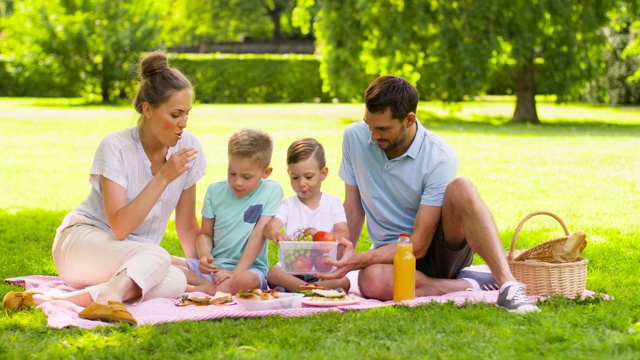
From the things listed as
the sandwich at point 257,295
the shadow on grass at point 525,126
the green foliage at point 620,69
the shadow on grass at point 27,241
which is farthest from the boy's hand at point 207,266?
the green foliage at point 620,69

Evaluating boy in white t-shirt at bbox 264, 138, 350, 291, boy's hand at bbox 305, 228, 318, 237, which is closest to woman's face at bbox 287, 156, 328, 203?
boy in white t-shirt at bbox 264, 138, 350, 291

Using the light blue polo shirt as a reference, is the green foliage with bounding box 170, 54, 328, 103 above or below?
Result: below

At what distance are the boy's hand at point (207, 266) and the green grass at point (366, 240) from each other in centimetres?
71

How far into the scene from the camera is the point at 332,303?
15.5 ft

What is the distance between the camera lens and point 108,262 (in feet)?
15.4

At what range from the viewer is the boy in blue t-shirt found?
5082mm

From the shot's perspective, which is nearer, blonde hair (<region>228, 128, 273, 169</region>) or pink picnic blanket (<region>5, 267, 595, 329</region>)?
pink picnic blanket (<region>5, 267, 595, 329</region>)

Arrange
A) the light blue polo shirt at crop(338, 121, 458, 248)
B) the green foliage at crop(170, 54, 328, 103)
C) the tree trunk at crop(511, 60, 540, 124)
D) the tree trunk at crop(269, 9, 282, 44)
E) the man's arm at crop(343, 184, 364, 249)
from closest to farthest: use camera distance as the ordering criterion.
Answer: the light blue polo shirt at crop(338, 121, 458, 248) < the man's arm at crop(343, 184, 364, 249) < the tree trunk at crop(511, 60, 540, 124) < the green foliage at crop(170, 54, 328, 103) < the tree trunk at crop(269, 9, 282, 44)

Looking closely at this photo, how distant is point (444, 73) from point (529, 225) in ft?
35.1

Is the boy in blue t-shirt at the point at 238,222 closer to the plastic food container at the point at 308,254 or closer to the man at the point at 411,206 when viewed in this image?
the plastic food container at the point at 308,254

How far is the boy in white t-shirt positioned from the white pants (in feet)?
1.84

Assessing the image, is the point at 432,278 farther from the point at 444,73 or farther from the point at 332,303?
the point at 444,73

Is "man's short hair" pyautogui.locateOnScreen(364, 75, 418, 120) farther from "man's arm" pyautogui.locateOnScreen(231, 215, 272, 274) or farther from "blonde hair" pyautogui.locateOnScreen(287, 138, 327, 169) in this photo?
"man's arm" pyautogui.locateOnScreen(231, 215, 272, 274)

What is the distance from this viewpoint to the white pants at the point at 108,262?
4.62 meters
